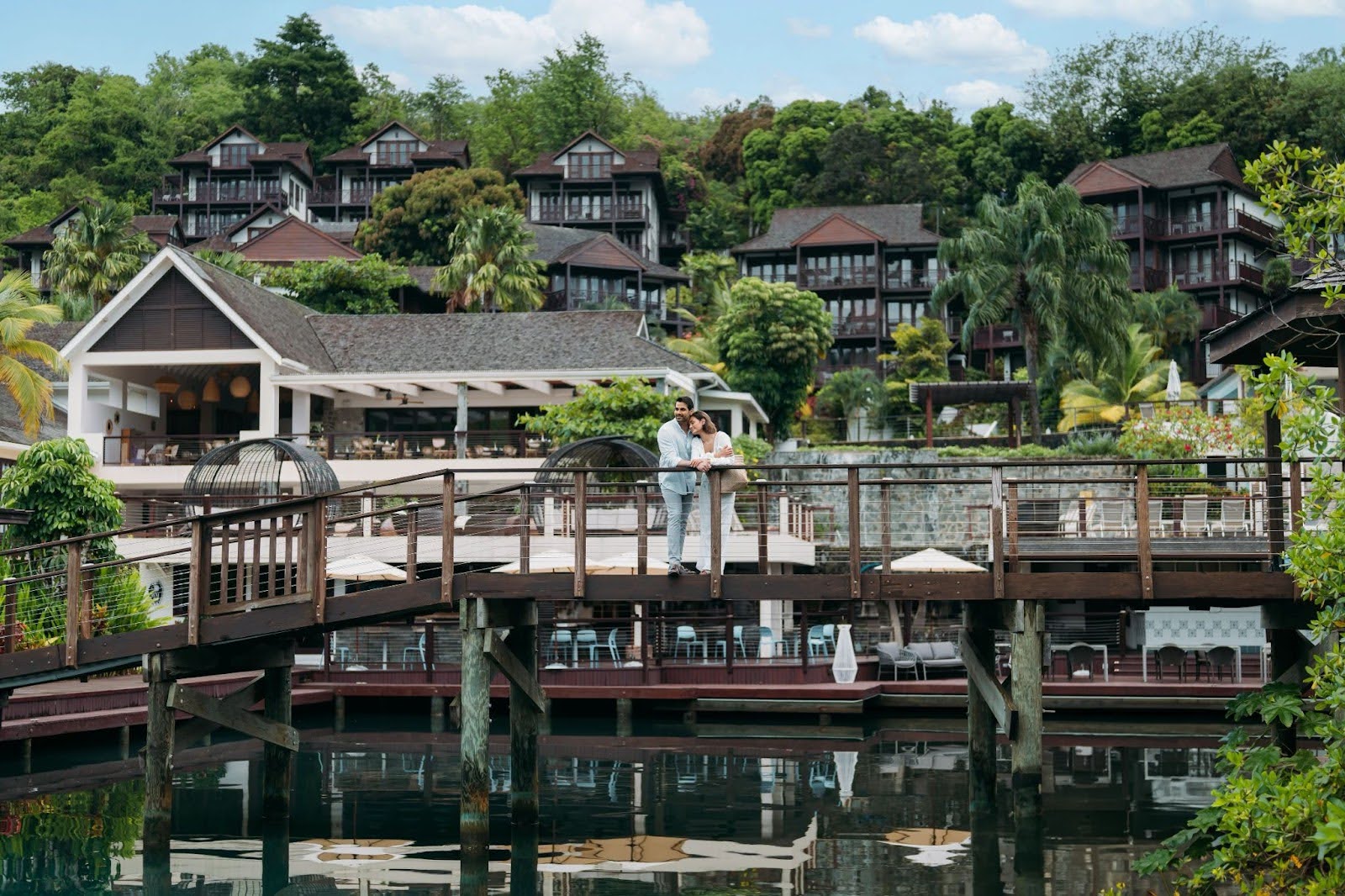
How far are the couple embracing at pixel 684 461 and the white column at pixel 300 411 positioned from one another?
3001 centimetres

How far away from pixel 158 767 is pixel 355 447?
26.6 m

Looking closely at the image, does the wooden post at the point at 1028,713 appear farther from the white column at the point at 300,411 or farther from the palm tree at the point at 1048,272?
the palm tree at the point at 1048,272

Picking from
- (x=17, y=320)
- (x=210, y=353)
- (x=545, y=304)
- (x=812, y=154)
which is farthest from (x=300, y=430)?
(x=812, y=154)

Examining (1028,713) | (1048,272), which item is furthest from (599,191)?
(1028,713)

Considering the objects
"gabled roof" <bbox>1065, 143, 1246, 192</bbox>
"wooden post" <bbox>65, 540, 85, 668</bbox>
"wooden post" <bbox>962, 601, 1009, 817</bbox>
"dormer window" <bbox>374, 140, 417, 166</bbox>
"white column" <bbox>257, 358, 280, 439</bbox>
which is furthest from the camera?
"dormer window" <bbox>374, 140, 417, 166</bbox>

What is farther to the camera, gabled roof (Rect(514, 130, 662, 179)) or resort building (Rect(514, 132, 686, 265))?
resort building (Rect(514, 132, 686, 265))

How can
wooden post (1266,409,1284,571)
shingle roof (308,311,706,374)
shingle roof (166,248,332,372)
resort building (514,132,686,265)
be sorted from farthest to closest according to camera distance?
resort building (514,132,686,265)
shingle roof (308,311,706,374)
shingle roof (166,248,332,372)
wooden post (1266,409,1284,571)

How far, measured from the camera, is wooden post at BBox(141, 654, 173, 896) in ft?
55.2

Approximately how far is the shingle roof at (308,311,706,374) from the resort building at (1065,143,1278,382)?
3652cm

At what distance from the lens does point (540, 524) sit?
25.0 meters

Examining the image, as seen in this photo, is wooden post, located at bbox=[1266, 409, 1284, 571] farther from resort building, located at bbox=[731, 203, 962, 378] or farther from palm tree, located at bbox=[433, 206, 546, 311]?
resort building, located at bbox=[731, 203, 962, 378]

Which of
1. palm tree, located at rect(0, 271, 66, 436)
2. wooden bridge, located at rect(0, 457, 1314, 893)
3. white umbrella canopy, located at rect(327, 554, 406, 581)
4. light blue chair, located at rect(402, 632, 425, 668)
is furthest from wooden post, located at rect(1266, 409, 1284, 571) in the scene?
palm tree, located at rect(0, 271, 66, 436)

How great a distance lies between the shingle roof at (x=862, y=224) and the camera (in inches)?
3076

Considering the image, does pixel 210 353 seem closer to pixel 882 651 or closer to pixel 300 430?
pixel 300 430
